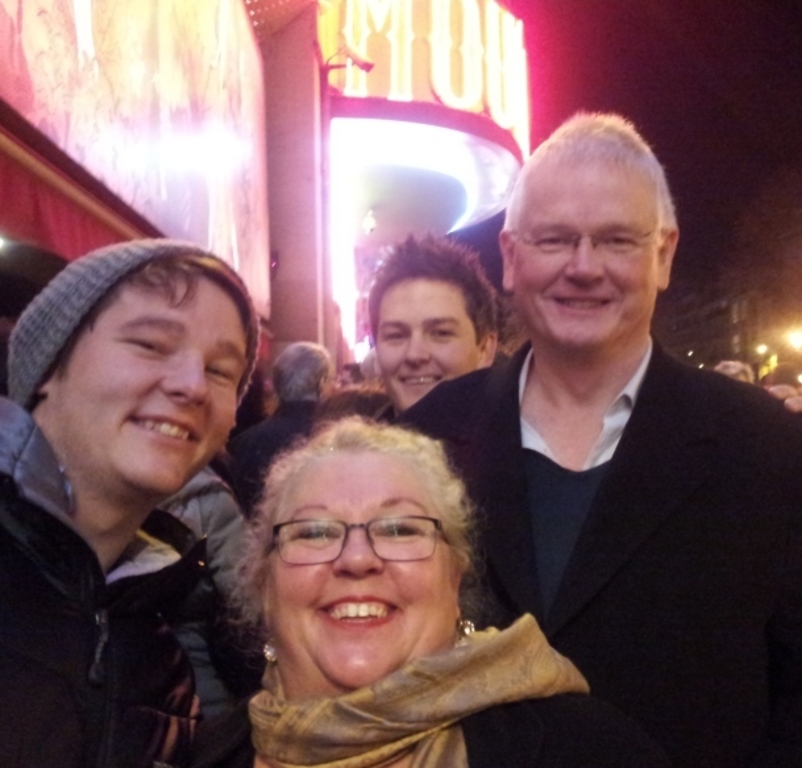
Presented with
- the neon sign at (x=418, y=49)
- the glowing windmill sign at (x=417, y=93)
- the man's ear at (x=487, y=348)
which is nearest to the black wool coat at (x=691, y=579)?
the man's ear at (x=487, y=348)

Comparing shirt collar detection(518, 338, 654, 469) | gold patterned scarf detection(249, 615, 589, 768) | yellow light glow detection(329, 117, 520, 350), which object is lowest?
gold patterned scarf detection(249, 615, 589, 768)

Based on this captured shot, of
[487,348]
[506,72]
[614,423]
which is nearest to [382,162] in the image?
[506,72]

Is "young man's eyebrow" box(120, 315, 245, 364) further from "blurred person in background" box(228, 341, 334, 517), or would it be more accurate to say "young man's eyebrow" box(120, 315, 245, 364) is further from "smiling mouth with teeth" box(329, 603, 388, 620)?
"blurred person in background" box(228, 341, 334, 517)

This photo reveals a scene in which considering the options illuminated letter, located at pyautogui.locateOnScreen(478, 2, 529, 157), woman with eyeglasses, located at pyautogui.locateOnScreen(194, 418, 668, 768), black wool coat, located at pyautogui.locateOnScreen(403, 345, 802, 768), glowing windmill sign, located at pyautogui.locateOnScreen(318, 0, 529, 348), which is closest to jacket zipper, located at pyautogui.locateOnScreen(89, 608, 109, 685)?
woman with eyeglasses, located at pyautogui.locateOnScreen(194, 418, 668, 768)

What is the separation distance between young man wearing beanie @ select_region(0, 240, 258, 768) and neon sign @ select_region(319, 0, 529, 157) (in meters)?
9.96

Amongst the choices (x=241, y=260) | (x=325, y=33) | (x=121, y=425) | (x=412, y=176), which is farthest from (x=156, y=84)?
(x=412, y=176)

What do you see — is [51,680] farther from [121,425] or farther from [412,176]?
[412,176]

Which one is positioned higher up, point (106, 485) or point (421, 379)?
point (421, 379)

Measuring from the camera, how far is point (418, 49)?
11.9 meters

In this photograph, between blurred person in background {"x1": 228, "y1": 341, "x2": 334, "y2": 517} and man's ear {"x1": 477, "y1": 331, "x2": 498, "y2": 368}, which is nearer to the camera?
man's ear {"x1": 477, "y1": 331, "x2": 498, "y2": 368}

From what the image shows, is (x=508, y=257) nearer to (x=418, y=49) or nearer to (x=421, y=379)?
(x=421, y=379)

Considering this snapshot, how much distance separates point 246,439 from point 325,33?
8.62 meters

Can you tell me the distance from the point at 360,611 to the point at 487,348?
160 centimetres

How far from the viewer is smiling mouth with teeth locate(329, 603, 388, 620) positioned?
5.65 feet
